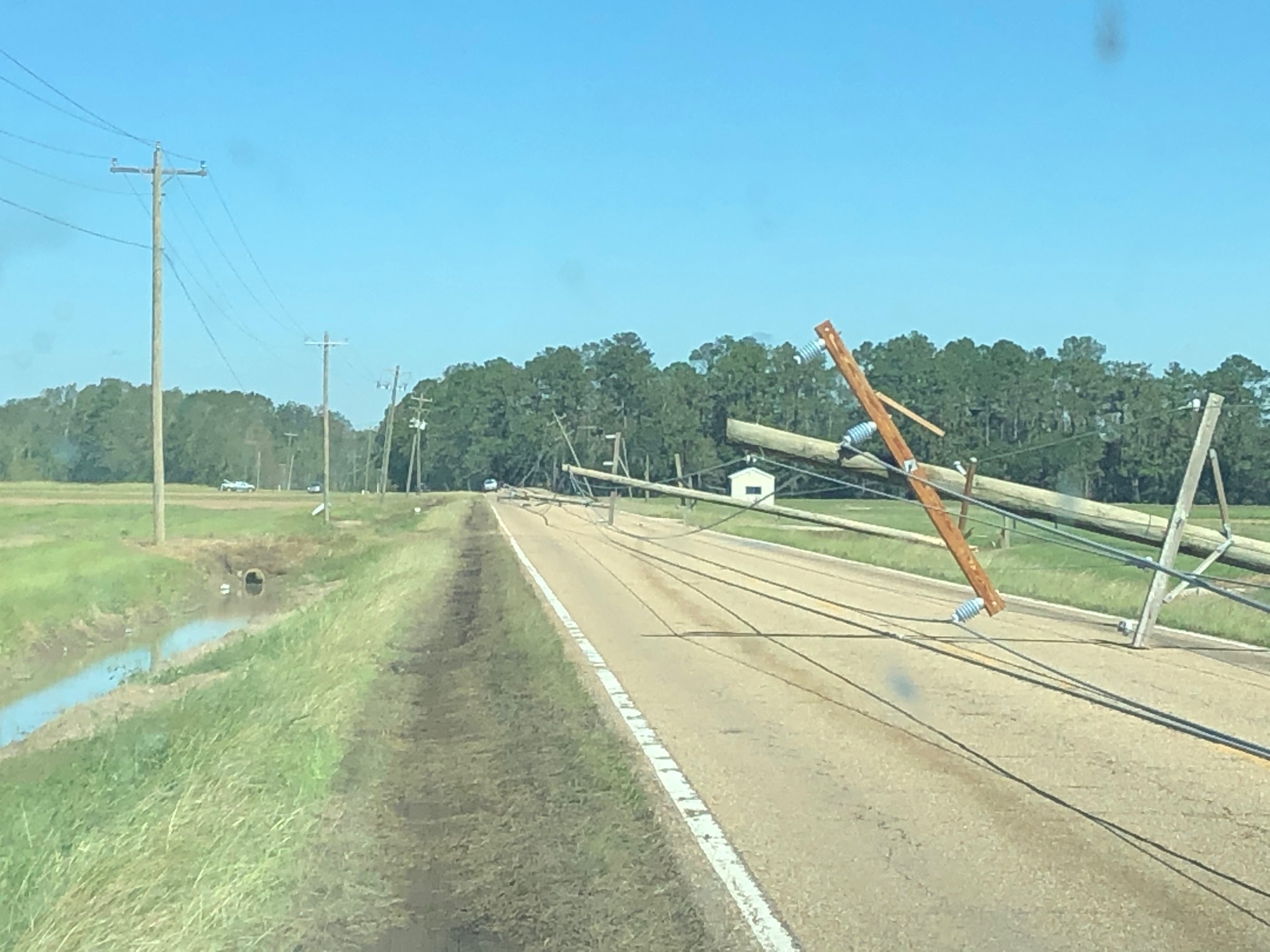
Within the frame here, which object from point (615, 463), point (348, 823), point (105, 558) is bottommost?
point (105, 558)

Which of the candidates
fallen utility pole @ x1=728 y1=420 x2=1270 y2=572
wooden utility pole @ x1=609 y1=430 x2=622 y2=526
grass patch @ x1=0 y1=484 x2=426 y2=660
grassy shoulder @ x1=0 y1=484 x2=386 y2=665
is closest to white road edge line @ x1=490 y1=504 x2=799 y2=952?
fallen utility pole @ x1=728 y1=420 x2=1270 y2=572

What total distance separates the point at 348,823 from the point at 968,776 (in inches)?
152

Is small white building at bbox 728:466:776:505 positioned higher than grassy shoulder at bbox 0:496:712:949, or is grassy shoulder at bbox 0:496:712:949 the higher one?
small white building at bbox 728:466:776:505

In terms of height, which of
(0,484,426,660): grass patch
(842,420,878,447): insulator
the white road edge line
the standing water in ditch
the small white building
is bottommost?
the standing water in ditch

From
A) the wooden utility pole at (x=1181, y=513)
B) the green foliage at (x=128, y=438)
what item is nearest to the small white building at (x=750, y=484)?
the wooden utility pole at (x=1181, y=513)

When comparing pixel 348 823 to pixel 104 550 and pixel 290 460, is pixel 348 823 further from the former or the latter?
pixel 290 460

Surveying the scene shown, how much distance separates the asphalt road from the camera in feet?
20.3

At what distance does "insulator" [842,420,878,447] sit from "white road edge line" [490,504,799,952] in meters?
3.41

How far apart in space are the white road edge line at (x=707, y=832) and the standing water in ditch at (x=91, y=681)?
30.4ft

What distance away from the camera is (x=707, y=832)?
7539 mm

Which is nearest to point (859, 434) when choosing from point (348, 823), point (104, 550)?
point (348, 823)

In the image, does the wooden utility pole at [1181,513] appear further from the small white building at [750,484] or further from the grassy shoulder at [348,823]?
the small white building at [750,484]

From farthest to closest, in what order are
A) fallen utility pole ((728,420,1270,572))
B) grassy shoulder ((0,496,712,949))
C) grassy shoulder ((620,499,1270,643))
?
grassy shoulder ((620,499,1270,643))
fallen utility pole ((728,420,1270,572))
grassy shoulder ((0,496,712,949))

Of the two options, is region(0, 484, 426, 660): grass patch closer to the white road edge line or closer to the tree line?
the tree line
